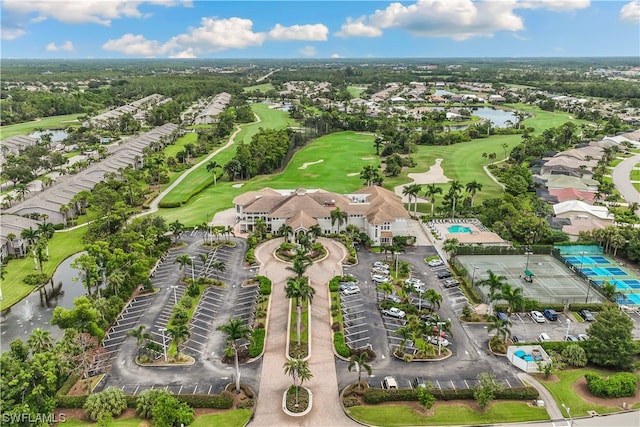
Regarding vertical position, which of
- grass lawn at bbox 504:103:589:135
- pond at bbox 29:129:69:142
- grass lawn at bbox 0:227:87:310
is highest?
grass lawn at bbox 504:103:589:135

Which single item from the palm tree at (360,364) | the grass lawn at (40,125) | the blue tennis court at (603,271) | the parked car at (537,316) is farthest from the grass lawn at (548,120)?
the grass lawn at (40,125)

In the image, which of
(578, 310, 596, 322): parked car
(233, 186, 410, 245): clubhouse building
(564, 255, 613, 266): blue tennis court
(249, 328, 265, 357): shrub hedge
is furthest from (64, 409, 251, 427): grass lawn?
(564, 255, 613, 266): blue tennis court

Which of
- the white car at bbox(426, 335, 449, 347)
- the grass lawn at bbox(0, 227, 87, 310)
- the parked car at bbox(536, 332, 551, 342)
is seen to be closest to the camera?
the white car at bbox(426, 335, 449, 347)

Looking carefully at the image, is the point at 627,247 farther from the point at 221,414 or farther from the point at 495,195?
the point at 221,414

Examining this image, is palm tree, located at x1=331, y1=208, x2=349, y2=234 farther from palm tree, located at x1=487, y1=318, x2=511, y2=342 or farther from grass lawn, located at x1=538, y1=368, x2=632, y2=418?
grass lawn, located at x1=538, y1=368, x2=632, y2=418

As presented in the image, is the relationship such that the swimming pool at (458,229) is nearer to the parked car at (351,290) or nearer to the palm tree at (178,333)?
the parked car at (351,290)

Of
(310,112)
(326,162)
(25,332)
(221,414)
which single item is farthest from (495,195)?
(310,112)

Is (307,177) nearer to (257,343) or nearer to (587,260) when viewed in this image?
(587,260)
